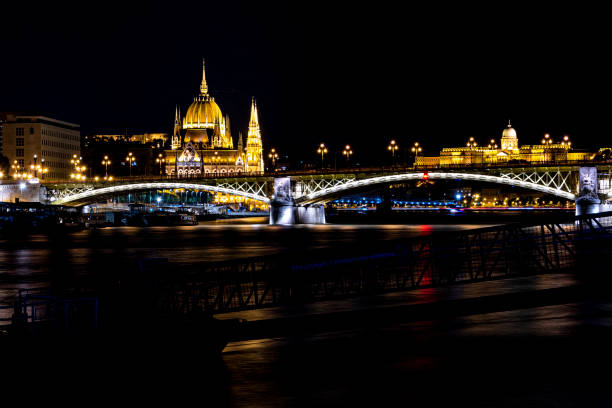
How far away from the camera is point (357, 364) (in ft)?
50.7

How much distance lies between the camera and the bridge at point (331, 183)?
99.9 metres

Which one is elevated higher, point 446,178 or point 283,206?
point 446,178

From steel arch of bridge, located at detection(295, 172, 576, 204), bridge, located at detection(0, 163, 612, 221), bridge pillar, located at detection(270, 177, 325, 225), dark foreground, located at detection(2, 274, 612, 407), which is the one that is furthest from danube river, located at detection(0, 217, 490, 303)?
bridge pillar, located at detection(270, 177, 325, 225)

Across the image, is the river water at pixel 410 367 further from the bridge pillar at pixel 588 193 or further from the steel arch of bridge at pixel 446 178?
the steel arch of bridge at pixel 446 178

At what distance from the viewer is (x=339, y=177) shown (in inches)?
4341

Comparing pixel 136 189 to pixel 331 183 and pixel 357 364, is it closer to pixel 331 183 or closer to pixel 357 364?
pixel 331 183

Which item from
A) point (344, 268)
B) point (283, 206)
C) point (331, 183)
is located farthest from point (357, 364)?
point (283, 206)

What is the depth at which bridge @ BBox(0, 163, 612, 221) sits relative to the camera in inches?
3932

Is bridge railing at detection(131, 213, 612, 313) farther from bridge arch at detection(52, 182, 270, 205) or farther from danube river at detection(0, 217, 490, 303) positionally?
bridge arch at detection(52, 182, 270, 205)

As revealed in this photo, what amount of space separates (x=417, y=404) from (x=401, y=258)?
373 inches

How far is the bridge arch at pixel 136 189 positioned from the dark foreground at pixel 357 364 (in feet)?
314

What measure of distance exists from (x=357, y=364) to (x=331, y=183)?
96369mm

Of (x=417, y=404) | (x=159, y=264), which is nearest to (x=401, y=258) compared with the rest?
(x=159, y=264)

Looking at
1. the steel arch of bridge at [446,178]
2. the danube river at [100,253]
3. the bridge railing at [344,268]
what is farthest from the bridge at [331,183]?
the bridge railing at [344,268]
